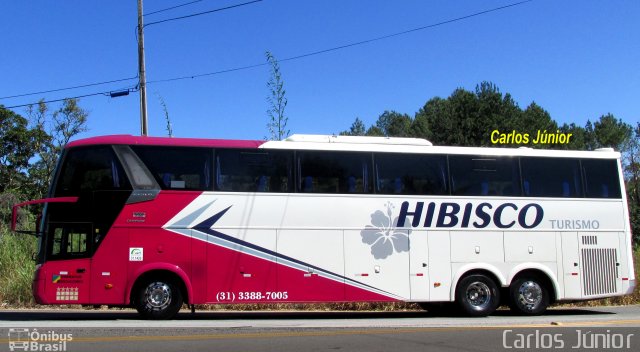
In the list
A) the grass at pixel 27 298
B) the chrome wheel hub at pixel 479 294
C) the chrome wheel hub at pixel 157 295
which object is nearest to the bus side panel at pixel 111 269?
the chrome wheel hub at pixel 157 295

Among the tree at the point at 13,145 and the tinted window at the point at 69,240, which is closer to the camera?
the tinted window at the point at 69,240

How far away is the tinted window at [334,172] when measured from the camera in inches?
472

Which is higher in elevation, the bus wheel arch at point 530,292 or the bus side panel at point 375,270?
the bus side panel at point 375,270

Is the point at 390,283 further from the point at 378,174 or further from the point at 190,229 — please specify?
the point at 190,229

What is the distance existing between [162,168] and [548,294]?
9168 mm

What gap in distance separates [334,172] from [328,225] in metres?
1.15

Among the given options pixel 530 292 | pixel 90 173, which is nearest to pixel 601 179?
pixel 530 292

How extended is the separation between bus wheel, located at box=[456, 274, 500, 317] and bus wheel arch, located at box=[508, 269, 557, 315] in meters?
0.40

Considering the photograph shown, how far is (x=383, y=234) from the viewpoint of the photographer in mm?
12203

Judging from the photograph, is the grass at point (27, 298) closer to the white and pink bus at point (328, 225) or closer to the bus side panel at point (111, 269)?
the white and pink bus at point (328, 225)

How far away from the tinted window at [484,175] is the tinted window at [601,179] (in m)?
1.75

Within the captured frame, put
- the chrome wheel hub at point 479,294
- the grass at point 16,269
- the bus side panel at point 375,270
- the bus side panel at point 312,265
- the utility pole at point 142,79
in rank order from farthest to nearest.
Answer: the utility pole at point 142,79
the grass at point 16,269
the chrome wheel hub at point 479,294
the bus side panel at point 375,270
the bus side panel at point 312,265

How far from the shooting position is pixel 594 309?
14945 mm

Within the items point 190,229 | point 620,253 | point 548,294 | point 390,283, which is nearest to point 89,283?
point 190,229
